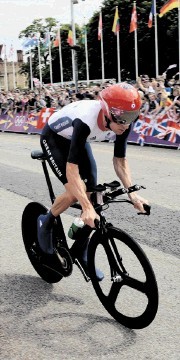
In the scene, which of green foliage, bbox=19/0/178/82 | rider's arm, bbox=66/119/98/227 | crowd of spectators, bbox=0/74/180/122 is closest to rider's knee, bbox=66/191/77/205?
rider's arm, bbox=66/119/98/227

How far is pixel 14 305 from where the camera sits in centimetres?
402

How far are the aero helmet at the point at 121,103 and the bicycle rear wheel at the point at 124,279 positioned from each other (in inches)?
30.4

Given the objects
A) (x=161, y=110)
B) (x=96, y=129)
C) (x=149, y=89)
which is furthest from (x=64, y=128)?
(x=149, y=89)

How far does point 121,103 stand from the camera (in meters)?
3.24

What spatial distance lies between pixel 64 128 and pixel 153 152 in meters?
10.5

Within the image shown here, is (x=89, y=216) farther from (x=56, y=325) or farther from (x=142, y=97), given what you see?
(x=142, y=97)

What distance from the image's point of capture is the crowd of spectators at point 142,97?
50.7 ft

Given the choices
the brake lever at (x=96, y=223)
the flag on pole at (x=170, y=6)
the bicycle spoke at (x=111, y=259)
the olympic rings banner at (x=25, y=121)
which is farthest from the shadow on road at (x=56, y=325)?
the flag on pole at (x=170, y=6)

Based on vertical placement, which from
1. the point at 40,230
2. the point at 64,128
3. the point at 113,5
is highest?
the point at 113,5

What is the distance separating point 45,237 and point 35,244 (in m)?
0.39

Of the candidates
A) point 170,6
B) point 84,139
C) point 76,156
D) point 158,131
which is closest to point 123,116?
point 84,139

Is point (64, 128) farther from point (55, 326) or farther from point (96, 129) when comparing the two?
point (55, 326)

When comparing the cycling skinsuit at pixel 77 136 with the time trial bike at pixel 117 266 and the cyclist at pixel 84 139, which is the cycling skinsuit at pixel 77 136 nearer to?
the cyclist at pixel 84 139

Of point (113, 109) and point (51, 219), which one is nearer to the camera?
point (113, 109)
